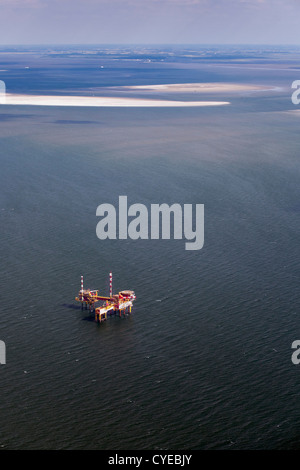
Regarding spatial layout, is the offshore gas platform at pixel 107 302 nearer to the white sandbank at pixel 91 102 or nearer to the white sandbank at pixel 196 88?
the white sandbank at pixel 91 102

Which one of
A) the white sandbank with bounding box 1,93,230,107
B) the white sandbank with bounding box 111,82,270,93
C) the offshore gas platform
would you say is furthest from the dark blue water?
the white sandbank with bounding box 111,82,270,93

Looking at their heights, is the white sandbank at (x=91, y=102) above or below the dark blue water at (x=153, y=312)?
above

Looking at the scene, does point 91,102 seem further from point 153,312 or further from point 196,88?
point 153,312

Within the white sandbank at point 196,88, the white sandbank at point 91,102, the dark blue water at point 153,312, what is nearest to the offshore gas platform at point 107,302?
the dark blue water at point 153,312

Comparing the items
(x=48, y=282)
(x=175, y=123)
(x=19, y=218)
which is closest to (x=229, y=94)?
(x=175, y=123)

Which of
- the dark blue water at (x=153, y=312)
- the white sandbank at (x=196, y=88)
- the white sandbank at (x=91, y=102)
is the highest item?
the white sandbank at (x=196, y=88)

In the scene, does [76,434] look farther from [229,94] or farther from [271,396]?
[229,94]
